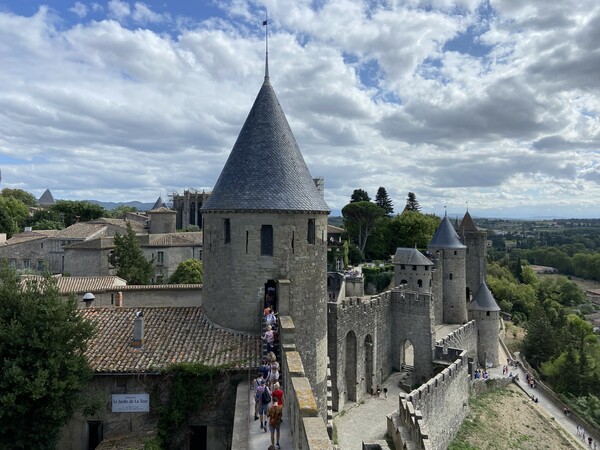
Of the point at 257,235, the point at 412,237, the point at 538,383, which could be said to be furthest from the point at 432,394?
the point at 412,237

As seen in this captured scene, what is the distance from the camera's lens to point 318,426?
8.13 metres

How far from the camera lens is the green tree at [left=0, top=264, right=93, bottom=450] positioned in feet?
39.1

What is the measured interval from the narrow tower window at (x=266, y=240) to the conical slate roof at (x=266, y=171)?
780 mm

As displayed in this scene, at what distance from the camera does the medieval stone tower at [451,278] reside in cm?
4253

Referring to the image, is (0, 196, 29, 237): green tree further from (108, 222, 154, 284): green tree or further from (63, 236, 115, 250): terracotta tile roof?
(108, 222, 154, 284): green tree

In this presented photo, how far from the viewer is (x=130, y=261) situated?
1529 inches

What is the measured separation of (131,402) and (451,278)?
34.6 meters

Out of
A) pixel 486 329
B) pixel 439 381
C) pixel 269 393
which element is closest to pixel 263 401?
pixel 269 393

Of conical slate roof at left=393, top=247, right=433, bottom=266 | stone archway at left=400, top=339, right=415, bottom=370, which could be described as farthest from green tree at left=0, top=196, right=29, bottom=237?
stone archway at left=400, top=339, right=415, bottom=370

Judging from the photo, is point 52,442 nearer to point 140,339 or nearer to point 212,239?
point 140,339

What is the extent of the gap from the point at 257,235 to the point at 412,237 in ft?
169

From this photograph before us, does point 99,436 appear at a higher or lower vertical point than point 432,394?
higher

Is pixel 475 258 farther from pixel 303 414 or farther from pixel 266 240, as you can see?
pixel 303 414

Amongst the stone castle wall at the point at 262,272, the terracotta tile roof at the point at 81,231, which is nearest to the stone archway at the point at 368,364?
the stone castle wall at the point at 262,272
